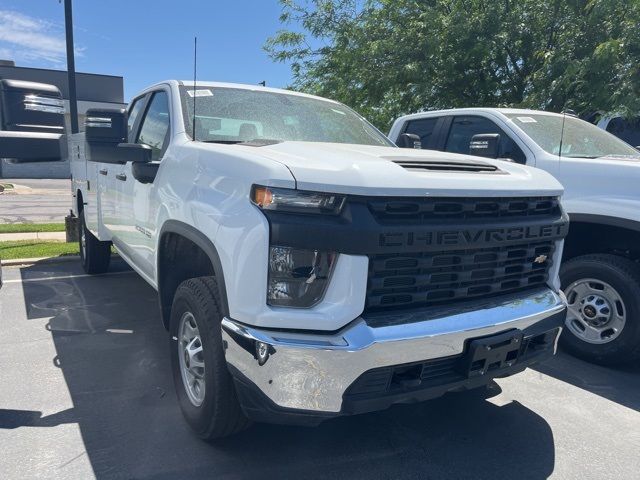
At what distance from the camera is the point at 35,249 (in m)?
7.86

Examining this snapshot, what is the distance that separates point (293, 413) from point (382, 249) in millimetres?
789

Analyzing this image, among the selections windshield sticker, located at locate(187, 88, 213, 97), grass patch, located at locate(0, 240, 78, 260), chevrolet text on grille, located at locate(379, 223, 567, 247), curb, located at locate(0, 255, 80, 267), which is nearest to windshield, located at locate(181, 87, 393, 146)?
windshield sticker, located at locate(187, 88, 213, 97)

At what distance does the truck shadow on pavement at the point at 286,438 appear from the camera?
2652 mm

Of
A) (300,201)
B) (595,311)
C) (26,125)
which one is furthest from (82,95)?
(300,201)

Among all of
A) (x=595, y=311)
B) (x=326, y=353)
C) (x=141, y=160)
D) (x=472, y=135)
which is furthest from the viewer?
(x=472, y=135)

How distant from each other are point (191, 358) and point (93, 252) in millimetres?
4077

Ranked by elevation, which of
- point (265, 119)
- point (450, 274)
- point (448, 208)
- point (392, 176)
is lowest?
point (450, 274)

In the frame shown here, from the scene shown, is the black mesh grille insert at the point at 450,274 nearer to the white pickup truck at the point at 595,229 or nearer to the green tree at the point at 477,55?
the white pickup truck at the point at 595,229

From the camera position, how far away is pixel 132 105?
506cm

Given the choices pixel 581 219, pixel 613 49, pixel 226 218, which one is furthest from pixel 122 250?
pixel 613 49

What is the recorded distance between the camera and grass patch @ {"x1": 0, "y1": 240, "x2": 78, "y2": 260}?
7.49 m

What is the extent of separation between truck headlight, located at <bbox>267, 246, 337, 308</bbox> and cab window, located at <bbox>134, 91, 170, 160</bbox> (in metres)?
1.72

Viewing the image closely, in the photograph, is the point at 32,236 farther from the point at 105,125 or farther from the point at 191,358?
the point at 191,358

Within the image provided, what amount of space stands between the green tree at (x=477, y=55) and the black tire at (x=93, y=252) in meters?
6.07
